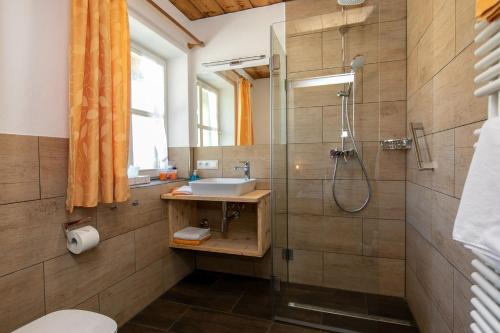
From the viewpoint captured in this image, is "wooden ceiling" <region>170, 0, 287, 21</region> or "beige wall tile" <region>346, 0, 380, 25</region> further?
"wooden ceiling" <region>170, 0, 287, 21</region>

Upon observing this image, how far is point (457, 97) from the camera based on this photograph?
3.78 feet

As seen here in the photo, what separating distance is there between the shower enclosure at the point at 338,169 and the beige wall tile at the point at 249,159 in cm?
37

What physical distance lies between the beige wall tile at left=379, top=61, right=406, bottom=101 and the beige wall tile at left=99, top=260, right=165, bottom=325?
2.29 metres

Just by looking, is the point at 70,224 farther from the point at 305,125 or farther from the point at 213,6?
the point at 213,6

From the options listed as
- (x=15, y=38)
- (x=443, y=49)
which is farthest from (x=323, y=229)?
(x=15, y=38)

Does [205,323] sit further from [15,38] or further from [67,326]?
[15,38]

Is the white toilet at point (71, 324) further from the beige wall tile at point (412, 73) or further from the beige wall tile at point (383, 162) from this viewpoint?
the beige wall tile at point (412, 73)

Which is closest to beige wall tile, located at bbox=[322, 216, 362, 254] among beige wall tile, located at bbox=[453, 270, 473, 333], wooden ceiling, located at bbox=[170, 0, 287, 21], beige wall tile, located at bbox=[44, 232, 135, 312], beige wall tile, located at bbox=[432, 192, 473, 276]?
beige wall tile, located at bbox=[432, 192, 473, 276]

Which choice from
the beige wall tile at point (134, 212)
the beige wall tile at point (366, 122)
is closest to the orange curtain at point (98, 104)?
the beige wall tile at point (134, 212)

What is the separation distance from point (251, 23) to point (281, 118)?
1071 millimetres

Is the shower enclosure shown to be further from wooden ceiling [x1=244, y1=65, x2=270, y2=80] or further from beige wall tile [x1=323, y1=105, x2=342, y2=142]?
wooden ceiling [x1=244, y1=65, x2=270, y2=80]

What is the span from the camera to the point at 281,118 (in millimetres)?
2135

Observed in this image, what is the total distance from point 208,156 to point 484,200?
2.26 meters

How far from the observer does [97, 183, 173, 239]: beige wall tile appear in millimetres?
1659
